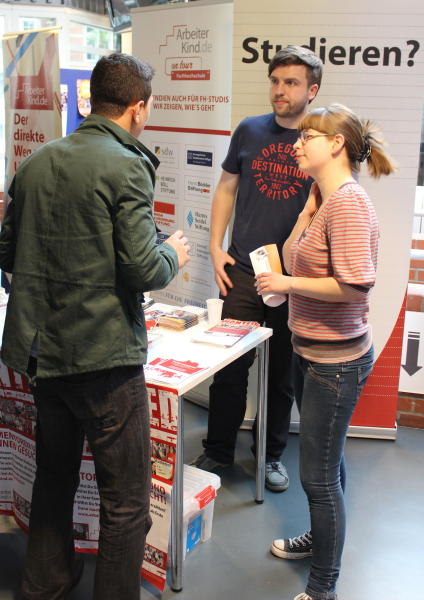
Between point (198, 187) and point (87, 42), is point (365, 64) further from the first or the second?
point (87, 42)

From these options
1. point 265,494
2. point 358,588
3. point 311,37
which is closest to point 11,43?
point 311,37

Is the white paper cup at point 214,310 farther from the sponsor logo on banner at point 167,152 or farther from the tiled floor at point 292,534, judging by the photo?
the sponsor logo on banner at point 167,152

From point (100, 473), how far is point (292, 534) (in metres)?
1.03

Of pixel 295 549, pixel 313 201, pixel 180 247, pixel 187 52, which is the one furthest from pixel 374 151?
pixel 187 52

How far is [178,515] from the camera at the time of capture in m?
2.06

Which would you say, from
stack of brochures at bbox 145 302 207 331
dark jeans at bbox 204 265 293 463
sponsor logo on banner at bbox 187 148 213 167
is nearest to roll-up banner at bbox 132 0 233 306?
sponsor logo on banner at bbox 187 148 213 167

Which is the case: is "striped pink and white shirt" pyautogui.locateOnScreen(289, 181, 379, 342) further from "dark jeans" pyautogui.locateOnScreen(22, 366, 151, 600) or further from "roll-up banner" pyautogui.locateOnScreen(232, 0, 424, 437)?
"roll-up banner" pyautogui.locateOnScreen(232, 0, 424, 437)

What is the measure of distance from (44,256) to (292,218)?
4.21 feet

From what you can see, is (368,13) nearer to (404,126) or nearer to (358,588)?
(404,126)

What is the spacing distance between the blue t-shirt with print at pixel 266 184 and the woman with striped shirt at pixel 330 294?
2.12ft

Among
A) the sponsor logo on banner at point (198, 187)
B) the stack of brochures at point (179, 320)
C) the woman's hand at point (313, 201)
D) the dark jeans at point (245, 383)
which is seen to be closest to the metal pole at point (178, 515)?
the stack of brochures at point (179, 320)

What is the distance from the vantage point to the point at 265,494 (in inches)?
109

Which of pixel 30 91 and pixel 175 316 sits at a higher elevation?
pixel 30 91

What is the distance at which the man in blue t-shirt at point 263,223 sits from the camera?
2598 millimetres
